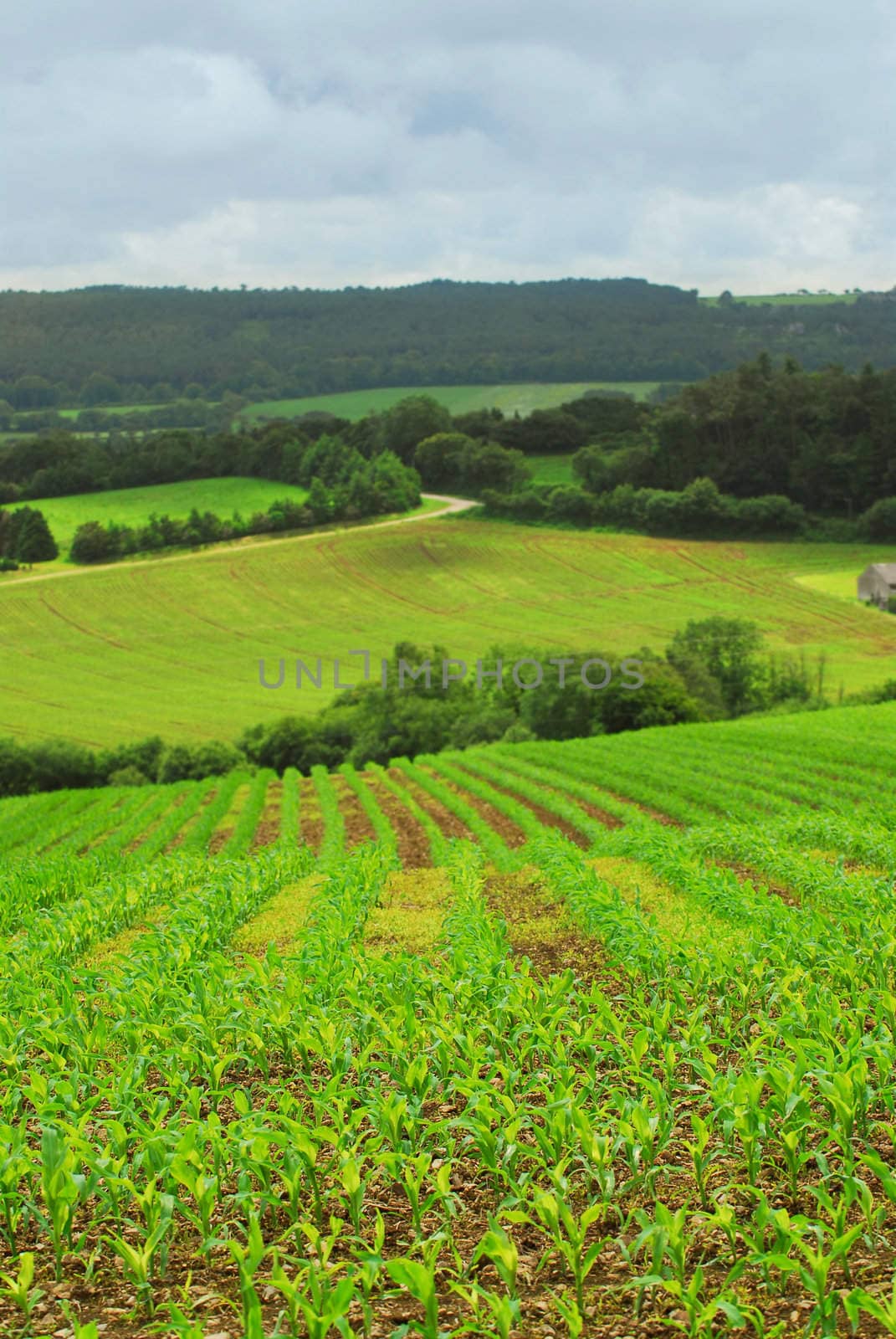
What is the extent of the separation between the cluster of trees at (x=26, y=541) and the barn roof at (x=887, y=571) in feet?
200

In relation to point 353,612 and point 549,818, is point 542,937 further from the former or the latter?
point 353,612

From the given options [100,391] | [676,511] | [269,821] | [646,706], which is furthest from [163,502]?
[100,391]

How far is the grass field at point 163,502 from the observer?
3479 inches

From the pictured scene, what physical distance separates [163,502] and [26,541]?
15645mm

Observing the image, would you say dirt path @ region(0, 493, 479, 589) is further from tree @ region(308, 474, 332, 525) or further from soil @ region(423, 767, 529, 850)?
soil @ region(423, 767, 529, 850)

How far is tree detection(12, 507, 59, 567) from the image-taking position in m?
80.2

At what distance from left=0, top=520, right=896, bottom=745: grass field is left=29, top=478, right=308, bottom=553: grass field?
31.1 ft

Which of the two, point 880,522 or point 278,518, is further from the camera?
point 278,518

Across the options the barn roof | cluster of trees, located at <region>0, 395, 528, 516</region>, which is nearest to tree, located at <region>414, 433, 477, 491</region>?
cluster of trees, located at <region>0, 395, 528, 516</region>

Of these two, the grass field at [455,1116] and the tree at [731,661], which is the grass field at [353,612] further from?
the grass field at [455,1116]

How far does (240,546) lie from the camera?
84.5 metres

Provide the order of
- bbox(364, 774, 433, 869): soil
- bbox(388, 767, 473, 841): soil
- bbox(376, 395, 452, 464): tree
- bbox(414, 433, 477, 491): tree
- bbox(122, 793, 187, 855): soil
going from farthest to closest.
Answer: bbox(376, 395, 452, 464): tree
bbox(414, 433, 477, 491): tree
bbox(122, 793, 187, 855): soil
bbox(388, 767, 473, 841): soil
bbox(364, 774, 433, 869): soil

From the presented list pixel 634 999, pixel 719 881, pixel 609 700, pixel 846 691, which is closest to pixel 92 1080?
pixel 634 999

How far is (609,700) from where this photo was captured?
146 feet
